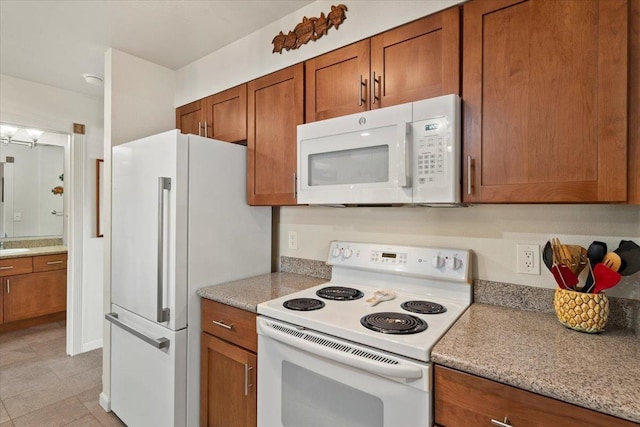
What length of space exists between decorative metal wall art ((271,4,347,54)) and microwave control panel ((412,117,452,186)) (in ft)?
2.55

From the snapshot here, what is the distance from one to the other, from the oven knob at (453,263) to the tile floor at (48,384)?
7.27 ft

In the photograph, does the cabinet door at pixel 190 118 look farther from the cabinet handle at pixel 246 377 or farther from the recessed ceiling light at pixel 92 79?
the cabinet handle at pixel 246 377

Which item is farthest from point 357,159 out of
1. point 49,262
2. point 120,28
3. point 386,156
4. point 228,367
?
point 49,262

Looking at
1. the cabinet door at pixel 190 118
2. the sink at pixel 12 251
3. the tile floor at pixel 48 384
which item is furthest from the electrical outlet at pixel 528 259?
the sink at pixel 12 251

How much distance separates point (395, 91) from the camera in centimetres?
145

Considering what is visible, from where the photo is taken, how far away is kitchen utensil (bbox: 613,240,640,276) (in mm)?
1098

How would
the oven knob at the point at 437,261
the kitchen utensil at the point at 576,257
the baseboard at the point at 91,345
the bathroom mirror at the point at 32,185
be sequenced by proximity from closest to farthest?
1. the kitchen utensil at the point at 576,257
2. the oven knob at the point at 437,261
3. the baseboard at the point at 91,345
4. the bathroom mirror at the point at 32,185

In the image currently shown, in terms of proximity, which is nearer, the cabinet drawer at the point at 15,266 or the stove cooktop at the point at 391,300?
the stove cooktop at the point at 391,300

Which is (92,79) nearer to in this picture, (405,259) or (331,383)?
(405,259)

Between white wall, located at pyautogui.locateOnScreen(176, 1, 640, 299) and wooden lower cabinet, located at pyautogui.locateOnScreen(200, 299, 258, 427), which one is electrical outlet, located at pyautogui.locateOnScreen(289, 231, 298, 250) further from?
wooden lower cabinet, located at pyautogui.locateOnScreen(200, 299, 258, 427)

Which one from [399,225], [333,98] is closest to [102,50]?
[333,98]

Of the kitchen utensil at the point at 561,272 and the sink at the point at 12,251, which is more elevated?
the kitchen utensil at the point at 561,272

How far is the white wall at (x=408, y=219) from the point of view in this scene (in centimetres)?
129

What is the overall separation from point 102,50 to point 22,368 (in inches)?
104
